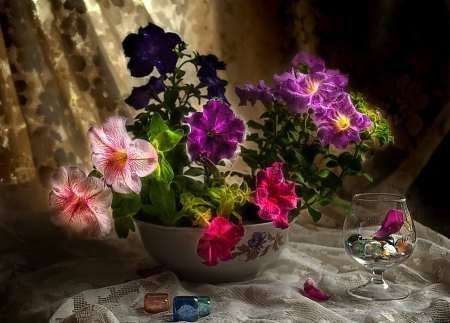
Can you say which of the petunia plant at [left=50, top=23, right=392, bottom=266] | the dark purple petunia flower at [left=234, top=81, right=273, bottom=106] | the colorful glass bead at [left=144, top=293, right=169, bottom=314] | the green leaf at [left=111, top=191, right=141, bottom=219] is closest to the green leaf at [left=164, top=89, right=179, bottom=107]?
the petunia plant at [left=50, top=23, right=392, bottom=266]

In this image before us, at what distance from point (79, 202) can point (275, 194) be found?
31 centimetres

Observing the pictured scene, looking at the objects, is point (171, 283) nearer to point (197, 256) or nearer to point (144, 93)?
point (197, 256)

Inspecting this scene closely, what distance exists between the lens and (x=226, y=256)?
0.92 m

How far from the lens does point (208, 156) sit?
0.90 meters

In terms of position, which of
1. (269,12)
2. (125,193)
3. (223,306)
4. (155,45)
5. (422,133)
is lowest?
(223,306)

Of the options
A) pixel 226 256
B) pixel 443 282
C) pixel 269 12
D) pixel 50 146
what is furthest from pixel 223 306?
pixel 269 12

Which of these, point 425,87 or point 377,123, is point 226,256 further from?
point 425,87

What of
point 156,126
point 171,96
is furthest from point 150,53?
point 156,126

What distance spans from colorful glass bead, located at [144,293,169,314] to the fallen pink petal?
0.80 ft

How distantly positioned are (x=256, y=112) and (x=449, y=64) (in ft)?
1.50

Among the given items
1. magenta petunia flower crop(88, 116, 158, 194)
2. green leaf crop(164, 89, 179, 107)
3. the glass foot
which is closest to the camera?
magenta petunia flower crop(88, 116, 158, 194)

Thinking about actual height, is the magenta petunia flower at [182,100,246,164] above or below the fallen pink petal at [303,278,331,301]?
above

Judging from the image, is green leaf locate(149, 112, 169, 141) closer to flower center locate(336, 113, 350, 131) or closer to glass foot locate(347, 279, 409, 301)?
flower center locate(336, 113, 350, 131)

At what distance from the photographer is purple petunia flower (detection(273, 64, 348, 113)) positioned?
97 cm
